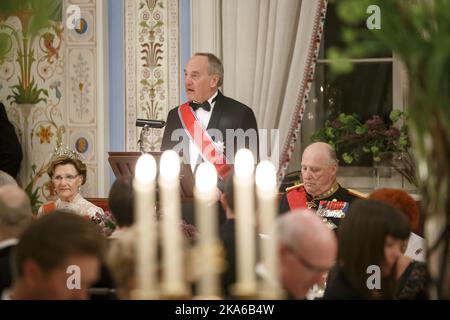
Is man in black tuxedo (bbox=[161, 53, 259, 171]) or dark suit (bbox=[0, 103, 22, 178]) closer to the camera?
man in black tuxedo (bbox=[161, 53, 259, 171])

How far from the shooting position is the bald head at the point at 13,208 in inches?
94.1

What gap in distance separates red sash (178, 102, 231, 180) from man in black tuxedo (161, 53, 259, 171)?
0.08ft

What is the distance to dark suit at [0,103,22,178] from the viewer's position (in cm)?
568

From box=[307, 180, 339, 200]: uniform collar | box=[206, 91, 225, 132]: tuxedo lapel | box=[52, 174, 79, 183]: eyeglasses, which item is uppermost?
box=[206, 91, 225, 132]: tuxedo lapel

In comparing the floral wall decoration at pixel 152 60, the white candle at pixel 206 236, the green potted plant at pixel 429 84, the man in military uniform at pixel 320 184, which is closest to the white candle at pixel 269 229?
the white candle at pixel 206 236

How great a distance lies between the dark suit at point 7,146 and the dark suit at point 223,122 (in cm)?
123

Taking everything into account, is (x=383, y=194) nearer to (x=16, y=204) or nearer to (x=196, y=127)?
(x=16, y=204)

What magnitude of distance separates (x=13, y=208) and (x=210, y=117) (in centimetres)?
269

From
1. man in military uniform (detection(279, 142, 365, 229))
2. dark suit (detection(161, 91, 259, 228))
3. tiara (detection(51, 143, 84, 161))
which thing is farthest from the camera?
tiara (detection(51, 143, 84, 161))

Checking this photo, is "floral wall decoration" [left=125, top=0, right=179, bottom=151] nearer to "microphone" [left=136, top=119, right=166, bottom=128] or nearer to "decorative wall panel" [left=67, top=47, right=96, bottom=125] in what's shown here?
"decorative wall panel" [left=67, top=47, right=96, bottom=125]

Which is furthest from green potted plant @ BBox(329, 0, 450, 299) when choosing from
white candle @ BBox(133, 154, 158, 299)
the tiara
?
the tiara

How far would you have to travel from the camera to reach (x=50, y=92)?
580 centimetres

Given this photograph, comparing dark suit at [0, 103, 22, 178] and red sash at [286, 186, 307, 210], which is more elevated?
dark suit at [0, 103, 22, 178]
